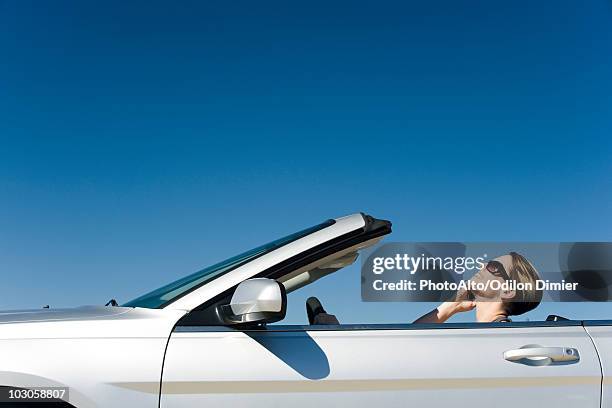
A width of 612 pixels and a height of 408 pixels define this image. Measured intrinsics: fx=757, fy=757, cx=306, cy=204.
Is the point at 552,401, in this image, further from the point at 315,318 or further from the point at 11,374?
the point at 11,374

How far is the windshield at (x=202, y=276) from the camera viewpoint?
310cm

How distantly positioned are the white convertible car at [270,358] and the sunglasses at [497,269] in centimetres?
41

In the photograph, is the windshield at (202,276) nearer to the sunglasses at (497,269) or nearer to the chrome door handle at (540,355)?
the sunglasses at (497,269)

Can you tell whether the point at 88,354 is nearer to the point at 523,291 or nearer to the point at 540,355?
the point at 540,355

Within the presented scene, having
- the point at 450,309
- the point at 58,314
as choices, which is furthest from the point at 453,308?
the point at 58,314

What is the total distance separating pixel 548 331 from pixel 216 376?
135 cm

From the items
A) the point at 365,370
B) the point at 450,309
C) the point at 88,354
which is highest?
the point at 450,309

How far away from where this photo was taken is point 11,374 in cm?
272

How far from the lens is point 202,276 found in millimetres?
3262

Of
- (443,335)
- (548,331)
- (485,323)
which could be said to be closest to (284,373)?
(443,335)

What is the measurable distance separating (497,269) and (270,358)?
1208mm

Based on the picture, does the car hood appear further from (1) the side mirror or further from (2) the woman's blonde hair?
(2) the woman's blonde hair

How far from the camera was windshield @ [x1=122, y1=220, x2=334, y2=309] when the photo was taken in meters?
3.10

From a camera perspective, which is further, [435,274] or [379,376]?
[435,274]
